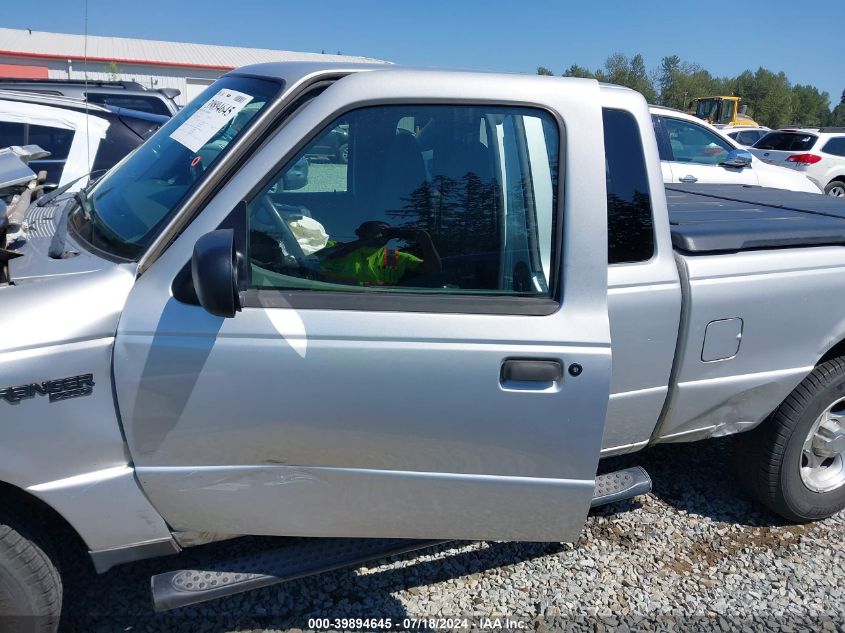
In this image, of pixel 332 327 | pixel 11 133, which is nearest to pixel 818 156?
pixel 11 133

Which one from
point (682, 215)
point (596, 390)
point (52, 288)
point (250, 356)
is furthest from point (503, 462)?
point (682, 215)

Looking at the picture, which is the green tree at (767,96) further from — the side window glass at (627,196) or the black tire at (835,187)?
the side window glass at (627,196)

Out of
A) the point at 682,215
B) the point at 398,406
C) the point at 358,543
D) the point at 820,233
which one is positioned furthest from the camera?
the point at 682,215

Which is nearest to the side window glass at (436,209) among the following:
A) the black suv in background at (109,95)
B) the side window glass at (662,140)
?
the side window glass at (662,140)

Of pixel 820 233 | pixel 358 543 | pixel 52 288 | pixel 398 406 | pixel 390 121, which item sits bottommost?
pixel 358 543

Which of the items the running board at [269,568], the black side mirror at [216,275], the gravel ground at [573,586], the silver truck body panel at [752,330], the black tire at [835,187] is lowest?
the gravel ground at [573,586]

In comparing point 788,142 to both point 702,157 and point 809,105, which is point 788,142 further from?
point 809,105

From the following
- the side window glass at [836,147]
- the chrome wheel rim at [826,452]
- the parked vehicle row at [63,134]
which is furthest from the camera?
the side window glass at [836,147]

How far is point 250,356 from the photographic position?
2088 mm

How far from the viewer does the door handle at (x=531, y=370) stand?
2193 millimetres

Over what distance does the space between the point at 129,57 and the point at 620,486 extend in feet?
134

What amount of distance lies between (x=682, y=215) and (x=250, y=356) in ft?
7.50

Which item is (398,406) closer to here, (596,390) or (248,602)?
(596,390)

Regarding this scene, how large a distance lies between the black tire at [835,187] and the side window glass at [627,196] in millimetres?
14996
